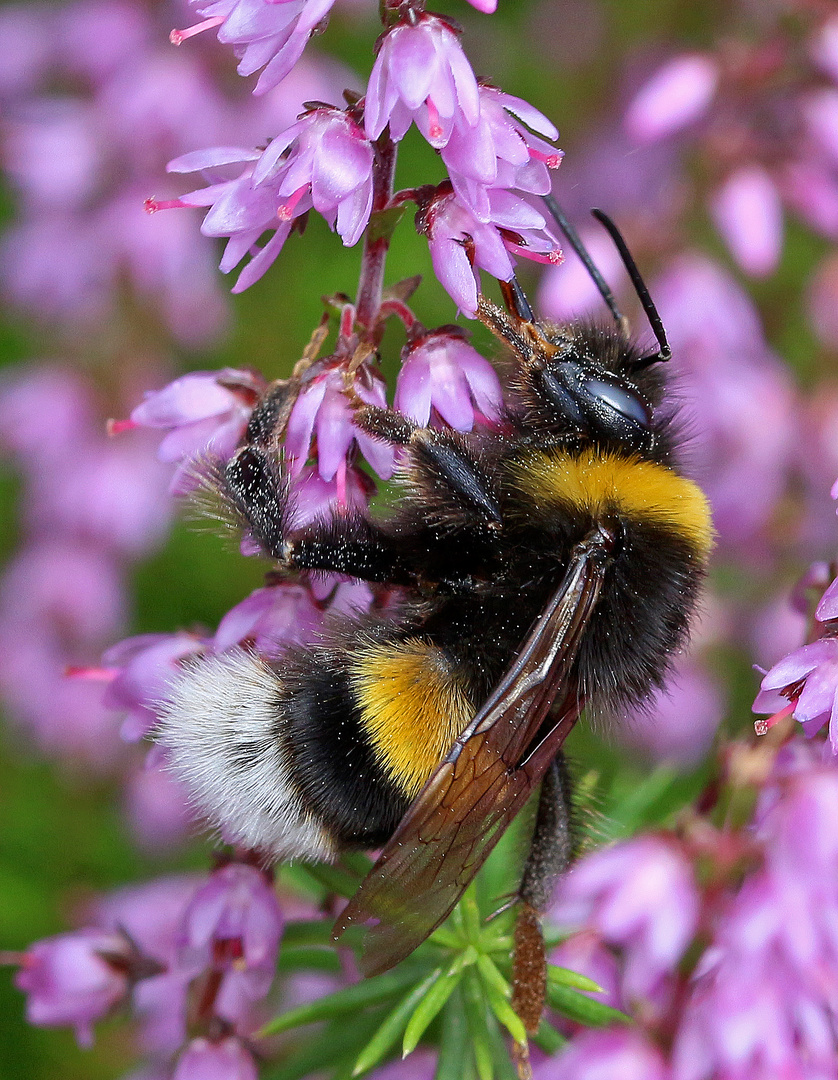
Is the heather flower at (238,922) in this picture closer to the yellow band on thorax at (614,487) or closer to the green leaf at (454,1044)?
the green leaf at (454,1044)

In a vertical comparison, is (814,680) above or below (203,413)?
below

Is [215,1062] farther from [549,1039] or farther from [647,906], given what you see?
[647,906]

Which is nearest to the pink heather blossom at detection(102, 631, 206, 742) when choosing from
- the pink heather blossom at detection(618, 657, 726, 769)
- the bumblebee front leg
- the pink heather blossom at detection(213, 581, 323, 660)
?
the pink heather blossom at detection(213, 581, 323, 660)

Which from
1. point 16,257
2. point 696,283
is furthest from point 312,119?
point 16,257

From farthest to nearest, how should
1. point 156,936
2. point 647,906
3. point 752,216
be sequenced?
point 752,216 → point 156,936 → point 647,906

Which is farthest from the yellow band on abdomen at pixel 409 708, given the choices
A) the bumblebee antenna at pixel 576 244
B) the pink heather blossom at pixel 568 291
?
the pink heather blossom at pixel 568 291

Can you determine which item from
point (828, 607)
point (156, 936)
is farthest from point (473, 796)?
point (156, 936)

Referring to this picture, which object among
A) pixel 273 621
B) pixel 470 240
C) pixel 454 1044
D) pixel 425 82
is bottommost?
pixel 454 1044

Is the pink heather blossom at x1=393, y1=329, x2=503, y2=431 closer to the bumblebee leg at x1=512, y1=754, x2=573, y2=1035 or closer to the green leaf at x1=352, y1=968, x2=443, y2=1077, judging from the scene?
the bumblebee leg at x1=512, y1=754, x2=573, y2=1035
